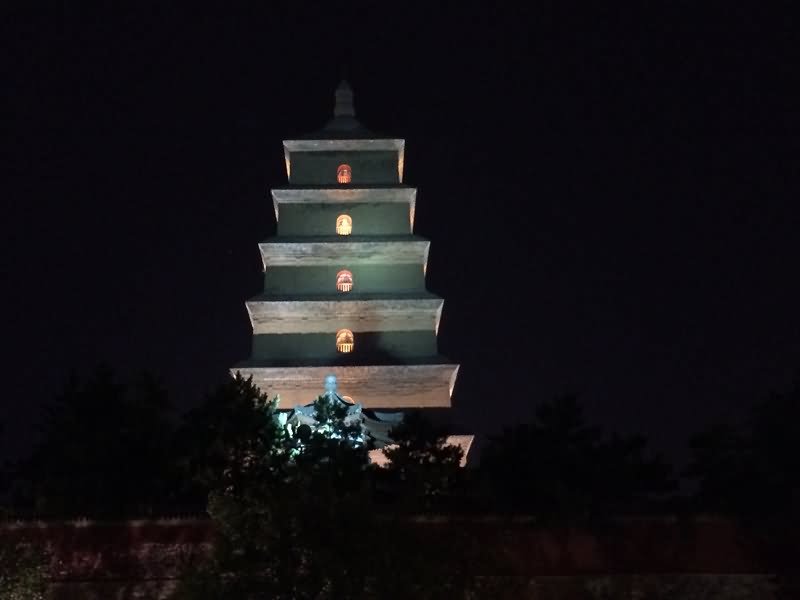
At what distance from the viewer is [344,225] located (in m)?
32.0

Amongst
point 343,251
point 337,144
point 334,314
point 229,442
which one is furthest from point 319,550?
point 337,144

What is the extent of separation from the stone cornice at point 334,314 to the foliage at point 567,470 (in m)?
8.01

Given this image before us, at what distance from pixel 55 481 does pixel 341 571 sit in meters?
7.41

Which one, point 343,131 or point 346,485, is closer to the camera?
point 346,485

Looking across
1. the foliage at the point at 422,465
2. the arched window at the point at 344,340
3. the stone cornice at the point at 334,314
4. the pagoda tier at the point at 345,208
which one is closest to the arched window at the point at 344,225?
the pagoda tier at the point at 345,208

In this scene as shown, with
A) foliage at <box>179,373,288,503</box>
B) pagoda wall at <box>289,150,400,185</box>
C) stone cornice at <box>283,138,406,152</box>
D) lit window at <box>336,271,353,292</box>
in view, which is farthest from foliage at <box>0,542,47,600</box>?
stone cornice at <box>283,138,406,152</box>

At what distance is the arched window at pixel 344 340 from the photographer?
30.5 meters

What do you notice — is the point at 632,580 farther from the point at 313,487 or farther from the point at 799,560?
the point at 313,487

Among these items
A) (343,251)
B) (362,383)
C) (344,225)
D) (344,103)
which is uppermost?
(344,103)

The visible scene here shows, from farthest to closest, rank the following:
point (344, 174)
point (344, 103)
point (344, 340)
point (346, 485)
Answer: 1. point (344, 103)
2. point (344, 174)
3. point (344, 340)
4. point (346, 485)

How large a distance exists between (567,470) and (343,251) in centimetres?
1140

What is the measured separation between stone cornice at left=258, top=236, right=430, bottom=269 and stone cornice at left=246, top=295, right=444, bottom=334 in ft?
4.11

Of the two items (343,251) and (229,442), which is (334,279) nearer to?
(343,251)

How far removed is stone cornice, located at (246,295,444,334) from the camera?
30.6 meters
